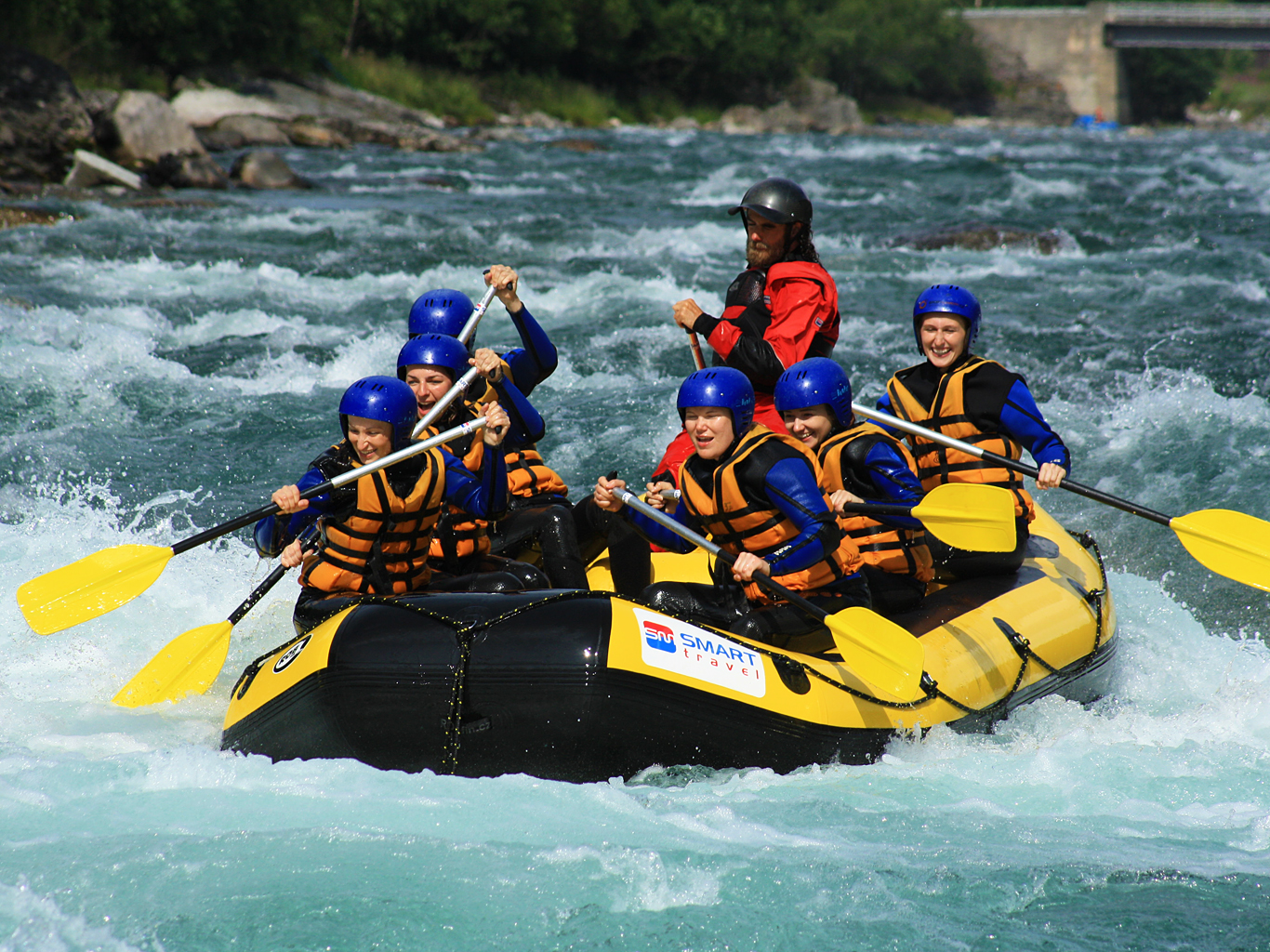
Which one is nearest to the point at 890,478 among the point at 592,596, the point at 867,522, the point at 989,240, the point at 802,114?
the point at 867,522

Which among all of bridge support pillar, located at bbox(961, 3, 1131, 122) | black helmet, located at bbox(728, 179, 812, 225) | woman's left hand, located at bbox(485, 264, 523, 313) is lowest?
woman's left hand, located at bbox(485, 264, 523, 313)

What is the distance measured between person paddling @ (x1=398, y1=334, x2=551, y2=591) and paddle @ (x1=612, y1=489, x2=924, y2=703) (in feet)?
3.15

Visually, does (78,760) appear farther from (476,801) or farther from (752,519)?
(752,519)

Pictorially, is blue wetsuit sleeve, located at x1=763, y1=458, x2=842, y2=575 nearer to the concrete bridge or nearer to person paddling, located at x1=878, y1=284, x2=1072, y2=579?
person paddling, located at x1=878, y1=284, x2=1072, y2=579

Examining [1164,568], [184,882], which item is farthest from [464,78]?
[184,882]

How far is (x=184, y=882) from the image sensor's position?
2871mm

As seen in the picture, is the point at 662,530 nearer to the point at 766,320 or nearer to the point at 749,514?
the point at 749,514

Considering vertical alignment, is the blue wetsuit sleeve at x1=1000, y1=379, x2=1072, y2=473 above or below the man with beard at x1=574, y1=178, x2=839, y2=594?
below

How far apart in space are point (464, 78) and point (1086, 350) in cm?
2875

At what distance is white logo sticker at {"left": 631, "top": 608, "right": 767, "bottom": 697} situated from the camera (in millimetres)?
3289

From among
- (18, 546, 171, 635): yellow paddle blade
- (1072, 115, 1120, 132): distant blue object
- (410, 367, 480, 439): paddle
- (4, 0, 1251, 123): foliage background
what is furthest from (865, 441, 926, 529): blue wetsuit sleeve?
(1072, 115, 1120, 132): distant blue object

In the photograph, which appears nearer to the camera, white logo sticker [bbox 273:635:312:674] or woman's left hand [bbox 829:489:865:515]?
white logo sticker [bbox 273:635:312:674]

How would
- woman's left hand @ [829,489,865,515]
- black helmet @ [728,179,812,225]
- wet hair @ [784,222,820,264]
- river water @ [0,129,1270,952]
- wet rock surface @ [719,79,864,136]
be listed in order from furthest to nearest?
wet rock surface @ [719,79,864,136] < wet hair @ [784,222,820,264] < black helmet @ [728,179,812,225] < woman's left hand @ [829,489,865,515] < river water @ [0,129,1270,952]

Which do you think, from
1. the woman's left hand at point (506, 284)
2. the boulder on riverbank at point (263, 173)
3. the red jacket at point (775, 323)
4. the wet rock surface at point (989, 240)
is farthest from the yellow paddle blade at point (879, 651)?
the boulder on riverbank at point (263, 173)
